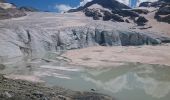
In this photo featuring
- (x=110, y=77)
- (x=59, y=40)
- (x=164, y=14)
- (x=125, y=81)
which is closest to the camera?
(x=125, y=81)

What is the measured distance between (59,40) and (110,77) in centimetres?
3750

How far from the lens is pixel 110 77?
4491cm

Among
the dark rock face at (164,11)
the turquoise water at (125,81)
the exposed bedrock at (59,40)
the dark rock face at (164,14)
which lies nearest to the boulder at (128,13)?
the dark rock face at (164,14)

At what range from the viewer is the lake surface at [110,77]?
34.2 metres

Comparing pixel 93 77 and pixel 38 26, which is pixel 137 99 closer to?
pixel 93 77

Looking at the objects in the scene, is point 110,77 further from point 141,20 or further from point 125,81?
point 141,20

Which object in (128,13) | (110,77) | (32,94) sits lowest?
(110,77)

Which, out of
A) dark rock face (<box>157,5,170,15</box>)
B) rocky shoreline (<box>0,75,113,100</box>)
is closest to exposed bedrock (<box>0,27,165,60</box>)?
dark rock face (<box>157,5,170,15</box>)

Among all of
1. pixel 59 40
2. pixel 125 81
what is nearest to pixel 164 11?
pixel 59 40

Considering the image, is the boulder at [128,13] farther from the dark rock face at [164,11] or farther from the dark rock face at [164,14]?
the dark rock face at [164,11]

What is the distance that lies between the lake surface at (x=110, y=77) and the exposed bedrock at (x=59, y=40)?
11.1m

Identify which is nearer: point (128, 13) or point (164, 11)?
point (164, 11)

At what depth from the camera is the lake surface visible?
34.2m

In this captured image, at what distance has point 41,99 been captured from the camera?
26562mm
